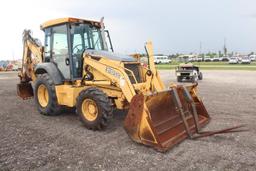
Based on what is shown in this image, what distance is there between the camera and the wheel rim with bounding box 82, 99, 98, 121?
21.1 ft

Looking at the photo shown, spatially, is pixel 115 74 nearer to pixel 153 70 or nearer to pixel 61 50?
pixel 153 70

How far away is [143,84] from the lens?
684cm

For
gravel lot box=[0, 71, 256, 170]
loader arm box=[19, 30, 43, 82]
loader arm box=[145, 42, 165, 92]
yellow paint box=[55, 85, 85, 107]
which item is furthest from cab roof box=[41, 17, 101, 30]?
gravel lot box=[0, 71, 256, 170]

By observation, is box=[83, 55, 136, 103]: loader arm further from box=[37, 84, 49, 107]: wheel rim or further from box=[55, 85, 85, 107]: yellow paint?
box=[37, 84, 49, 107]: wheel rim

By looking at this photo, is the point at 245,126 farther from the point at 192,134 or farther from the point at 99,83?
the point at 99,83

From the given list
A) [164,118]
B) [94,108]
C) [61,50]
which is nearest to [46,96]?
[61,50]

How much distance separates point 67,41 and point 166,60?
60443mm

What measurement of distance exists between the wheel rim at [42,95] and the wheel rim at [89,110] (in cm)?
204

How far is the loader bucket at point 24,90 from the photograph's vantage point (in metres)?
10.6

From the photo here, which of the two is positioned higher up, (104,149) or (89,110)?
(89,110)

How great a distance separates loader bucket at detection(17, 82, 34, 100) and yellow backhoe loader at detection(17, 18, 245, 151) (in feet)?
7.74

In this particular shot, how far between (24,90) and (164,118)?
21.8 ft

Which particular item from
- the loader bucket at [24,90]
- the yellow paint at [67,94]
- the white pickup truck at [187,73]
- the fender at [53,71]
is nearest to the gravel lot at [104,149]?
the yellow paint at [67,94]

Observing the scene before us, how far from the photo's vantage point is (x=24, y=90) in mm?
10711
